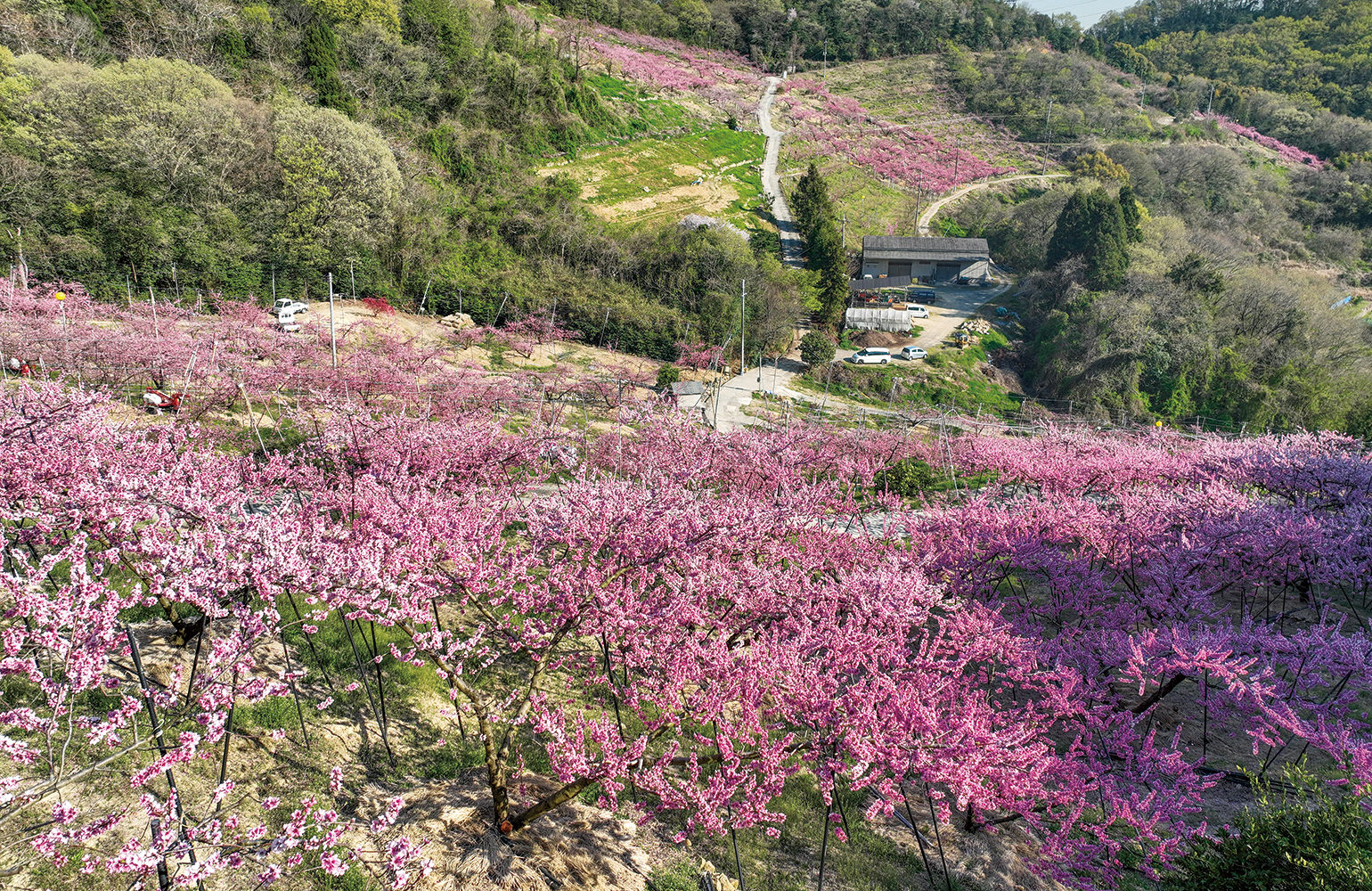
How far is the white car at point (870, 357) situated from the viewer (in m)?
43.7

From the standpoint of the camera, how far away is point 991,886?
8.88 m

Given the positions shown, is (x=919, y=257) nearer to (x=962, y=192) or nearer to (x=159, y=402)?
(x=962, y=192)

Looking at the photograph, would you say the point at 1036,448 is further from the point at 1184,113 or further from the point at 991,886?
the point at 1184,113

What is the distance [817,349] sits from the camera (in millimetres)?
42094

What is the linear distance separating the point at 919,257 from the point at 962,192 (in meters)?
20.5

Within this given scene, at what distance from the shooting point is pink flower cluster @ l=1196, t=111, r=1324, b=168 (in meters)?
84.9

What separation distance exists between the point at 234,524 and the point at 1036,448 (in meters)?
21.6

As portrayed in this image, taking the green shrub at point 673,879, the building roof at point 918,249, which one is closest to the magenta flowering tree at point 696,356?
the building roof at point 918,249

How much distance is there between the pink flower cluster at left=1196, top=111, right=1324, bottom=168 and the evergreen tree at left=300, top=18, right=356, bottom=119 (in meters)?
105

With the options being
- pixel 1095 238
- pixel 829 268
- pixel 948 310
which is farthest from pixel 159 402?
pixel 1095 238

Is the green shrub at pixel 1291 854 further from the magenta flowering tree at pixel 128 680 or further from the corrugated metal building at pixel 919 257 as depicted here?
the corrugated metal building at pixel 919 257

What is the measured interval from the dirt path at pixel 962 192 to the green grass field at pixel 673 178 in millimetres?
16703

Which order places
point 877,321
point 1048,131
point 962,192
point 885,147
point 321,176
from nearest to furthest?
point 321,176 → point 877,321 → point 962,192 → point 885,147 → point 1048,131

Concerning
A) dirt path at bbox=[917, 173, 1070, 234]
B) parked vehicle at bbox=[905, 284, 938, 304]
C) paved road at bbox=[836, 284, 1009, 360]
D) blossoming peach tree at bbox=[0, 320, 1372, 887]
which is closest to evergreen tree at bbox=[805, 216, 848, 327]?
paved road at bbox=[836, 284, 1009, 360]
